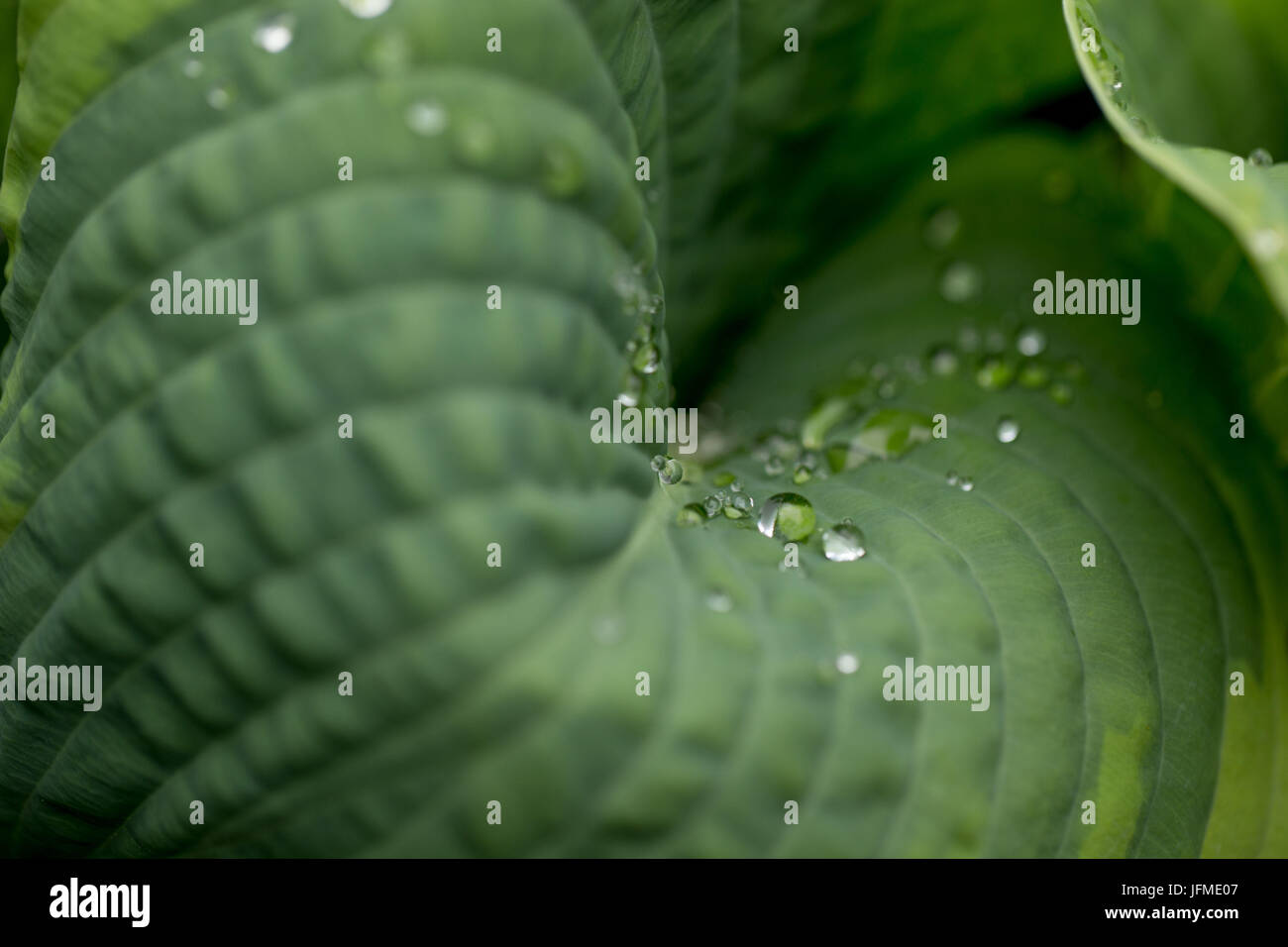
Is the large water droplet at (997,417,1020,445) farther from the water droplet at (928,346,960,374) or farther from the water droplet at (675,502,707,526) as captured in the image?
the water droplet at (675,502,707,526)

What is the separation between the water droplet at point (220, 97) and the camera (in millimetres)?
355

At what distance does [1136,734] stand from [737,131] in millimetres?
336

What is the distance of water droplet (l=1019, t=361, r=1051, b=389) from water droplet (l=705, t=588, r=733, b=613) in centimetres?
24

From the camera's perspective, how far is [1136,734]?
459mm

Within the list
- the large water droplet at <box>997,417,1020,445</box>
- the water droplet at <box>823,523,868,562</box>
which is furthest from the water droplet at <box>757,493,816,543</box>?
the large water droplet at <box>997,417,1020,445</box>

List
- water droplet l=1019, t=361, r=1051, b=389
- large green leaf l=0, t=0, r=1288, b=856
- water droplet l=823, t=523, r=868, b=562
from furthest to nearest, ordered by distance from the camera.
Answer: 1. water droplet l=1019, t=361, r=1051, b=389
2. water droplet l=823, t=523, r=868, b=562
3. large green leaf l=0, t=0, r=1288, b=856

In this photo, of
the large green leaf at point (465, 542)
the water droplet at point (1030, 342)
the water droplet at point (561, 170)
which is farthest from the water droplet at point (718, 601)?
the water droplet at point (1030, 342)

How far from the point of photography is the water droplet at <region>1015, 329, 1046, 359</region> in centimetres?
57

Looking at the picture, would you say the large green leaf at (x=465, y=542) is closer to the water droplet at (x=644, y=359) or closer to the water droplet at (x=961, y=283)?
the water droplet at (x=644, y=359)

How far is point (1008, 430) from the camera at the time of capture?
0.52 meters

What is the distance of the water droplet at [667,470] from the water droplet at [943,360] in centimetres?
17

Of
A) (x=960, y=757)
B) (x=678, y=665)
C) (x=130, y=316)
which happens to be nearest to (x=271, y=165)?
(x=130, y=316)

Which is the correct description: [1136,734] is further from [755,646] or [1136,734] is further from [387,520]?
[387,520]

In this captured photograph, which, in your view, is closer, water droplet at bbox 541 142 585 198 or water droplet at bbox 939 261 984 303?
water droplet at bbox 541 142 585 198
